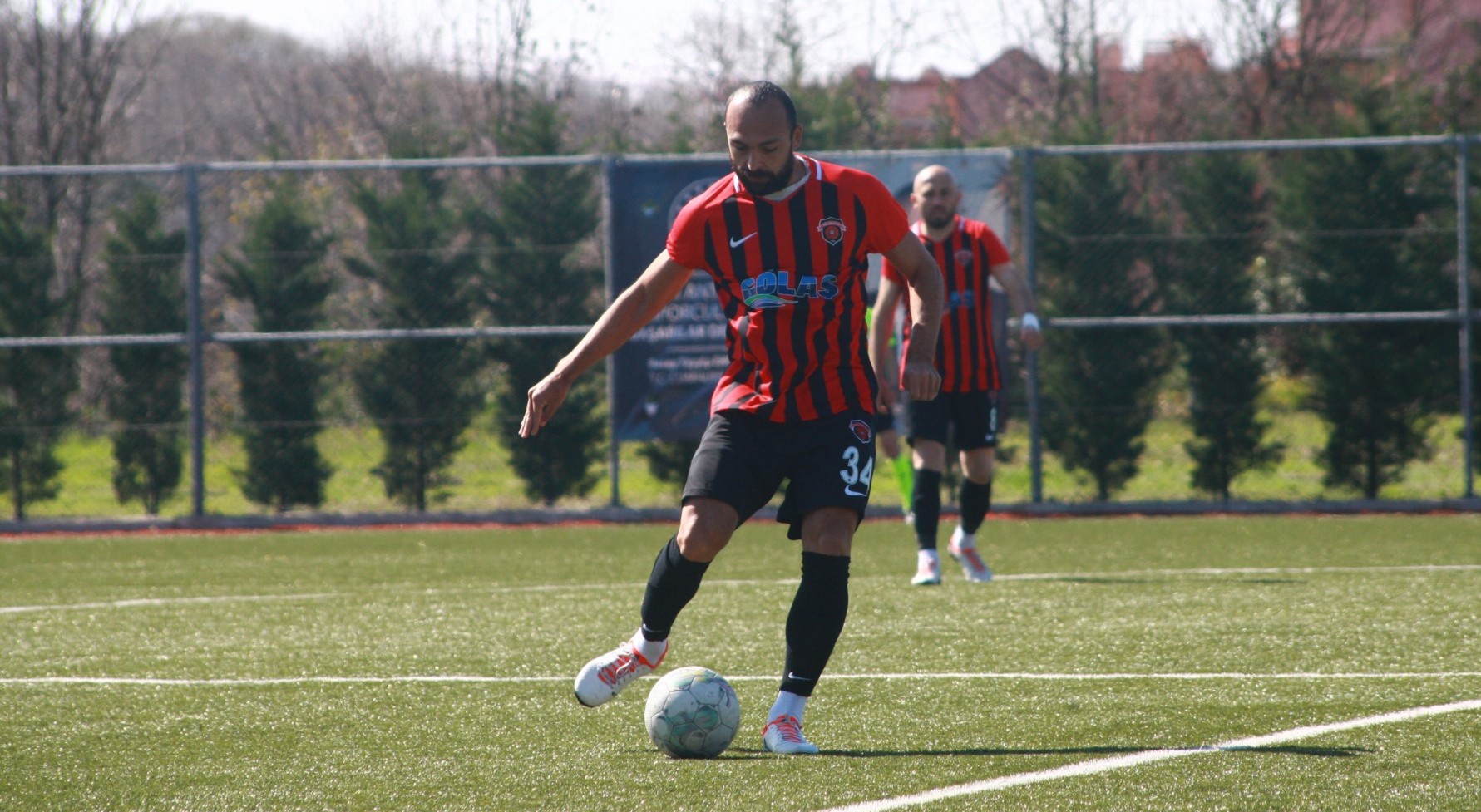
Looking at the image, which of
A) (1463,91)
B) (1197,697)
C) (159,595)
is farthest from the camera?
(1463,91)

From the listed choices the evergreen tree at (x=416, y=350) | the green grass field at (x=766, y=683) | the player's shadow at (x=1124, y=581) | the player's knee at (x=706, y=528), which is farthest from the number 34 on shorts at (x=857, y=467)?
the evergreen tree at (x=416, y=350)

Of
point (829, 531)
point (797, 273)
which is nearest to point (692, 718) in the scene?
point (829, 531)

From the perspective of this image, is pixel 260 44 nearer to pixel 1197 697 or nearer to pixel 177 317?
pixel 177 317

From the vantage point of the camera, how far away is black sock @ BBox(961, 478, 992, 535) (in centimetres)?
800

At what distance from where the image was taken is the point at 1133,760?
3.94 metres

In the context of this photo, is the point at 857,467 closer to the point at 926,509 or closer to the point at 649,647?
the point at 649,647

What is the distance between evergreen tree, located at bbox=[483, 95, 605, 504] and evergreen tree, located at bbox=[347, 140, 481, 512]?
0.28 m

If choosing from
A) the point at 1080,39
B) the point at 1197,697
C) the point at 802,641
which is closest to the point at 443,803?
the point at 802,641

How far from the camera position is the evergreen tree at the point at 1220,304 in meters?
12.1

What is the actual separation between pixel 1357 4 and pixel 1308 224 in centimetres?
919

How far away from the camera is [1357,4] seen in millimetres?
19812

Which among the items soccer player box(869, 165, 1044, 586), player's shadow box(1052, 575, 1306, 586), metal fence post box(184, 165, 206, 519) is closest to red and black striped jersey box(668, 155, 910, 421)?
soccer player box(869, 165, 1044, 586)

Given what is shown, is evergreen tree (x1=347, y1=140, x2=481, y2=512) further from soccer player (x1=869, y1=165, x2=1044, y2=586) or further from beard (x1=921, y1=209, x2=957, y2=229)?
beard (x1=921, y1=209, x2=957, y2=229)

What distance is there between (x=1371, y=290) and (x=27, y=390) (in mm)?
10382
